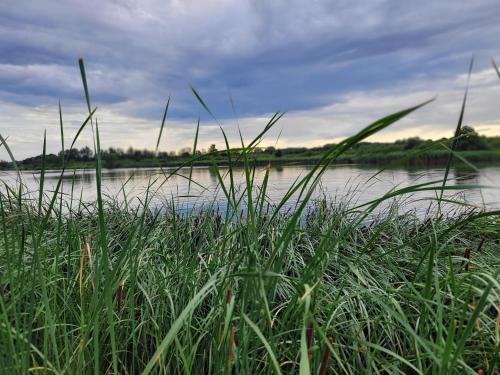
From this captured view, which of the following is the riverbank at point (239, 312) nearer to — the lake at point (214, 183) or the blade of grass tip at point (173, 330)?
the blade of grass tip at point (173, 330)

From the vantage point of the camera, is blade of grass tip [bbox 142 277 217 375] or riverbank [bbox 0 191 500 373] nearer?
blade of grass tip [bbox 142 277 217 375]

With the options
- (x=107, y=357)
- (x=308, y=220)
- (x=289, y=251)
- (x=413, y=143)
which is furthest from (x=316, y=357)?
(x=308, y=220)

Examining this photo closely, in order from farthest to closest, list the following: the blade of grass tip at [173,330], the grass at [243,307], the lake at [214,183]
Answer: the lake at [214,183] < the grass at [243,307] < the blade of grass tip at [173,330]

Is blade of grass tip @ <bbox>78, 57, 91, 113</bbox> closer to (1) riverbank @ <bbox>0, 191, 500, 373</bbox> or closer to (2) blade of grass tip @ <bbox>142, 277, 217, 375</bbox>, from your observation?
(1) riverbank @ <bbox>0, 191, 500, 373</bbox>

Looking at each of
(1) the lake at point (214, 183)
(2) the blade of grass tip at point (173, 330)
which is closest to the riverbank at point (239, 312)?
(2) the blade of grass tip at point (173, 330)

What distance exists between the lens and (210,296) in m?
2.30

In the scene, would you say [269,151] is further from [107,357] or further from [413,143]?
[107,357]

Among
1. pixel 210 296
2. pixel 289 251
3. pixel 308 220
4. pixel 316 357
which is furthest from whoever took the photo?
pixel 308 220

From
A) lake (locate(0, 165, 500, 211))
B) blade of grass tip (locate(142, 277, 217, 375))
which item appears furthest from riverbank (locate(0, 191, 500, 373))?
lake (locate(0, 165, 500, 211))

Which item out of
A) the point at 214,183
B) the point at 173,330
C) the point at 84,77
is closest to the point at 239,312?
the point at 173,330

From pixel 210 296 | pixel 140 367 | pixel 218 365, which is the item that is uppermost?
pixel 218 365

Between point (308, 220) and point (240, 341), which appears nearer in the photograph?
point (240, 341)

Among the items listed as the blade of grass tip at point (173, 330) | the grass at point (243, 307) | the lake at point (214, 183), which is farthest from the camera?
the lake at point (214, 183)

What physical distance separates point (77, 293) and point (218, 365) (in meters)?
1.06
